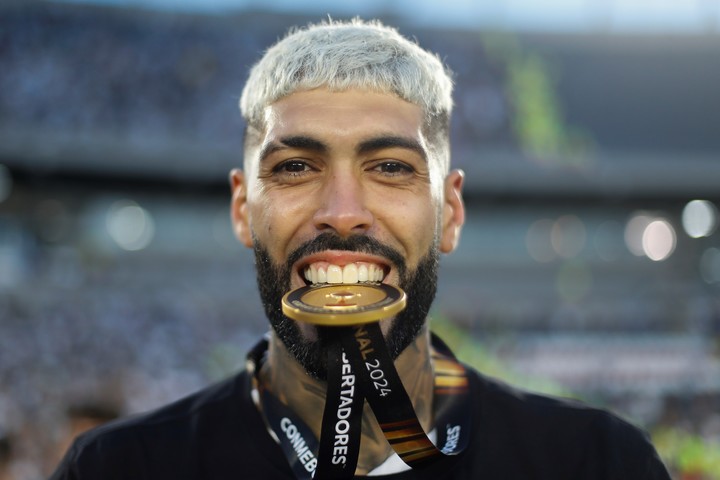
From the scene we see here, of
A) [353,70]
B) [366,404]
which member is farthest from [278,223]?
[366,404]

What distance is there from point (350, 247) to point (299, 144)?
1.01ft

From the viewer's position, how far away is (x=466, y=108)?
18.7 metres

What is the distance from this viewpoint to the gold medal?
1.49 meters

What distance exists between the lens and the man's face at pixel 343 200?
177 cm


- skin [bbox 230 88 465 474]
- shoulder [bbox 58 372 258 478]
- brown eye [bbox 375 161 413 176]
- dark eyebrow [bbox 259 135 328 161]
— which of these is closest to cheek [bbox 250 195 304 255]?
skin [bbox 230 88 465 474]

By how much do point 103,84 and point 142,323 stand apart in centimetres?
756

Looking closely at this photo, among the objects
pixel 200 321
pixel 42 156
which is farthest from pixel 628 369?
pixel 42 156

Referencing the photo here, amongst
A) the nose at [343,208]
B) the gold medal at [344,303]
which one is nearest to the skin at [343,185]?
the nose at [343,208]

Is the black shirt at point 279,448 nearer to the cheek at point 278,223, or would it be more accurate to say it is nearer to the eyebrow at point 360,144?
the cheek at point 278,223

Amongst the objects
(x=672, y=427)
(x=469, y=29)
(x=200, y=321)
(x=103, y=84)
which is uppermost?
(x=469, y=29)

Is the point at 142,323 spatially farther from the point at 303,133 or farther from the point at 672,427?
the point at 303,133

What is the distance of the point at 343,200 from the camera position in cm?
175

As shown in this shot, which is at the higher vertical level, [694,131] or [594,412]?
[694,131]

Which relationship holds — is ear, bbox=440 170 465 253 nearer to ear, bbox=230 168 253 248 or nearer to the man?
the man
